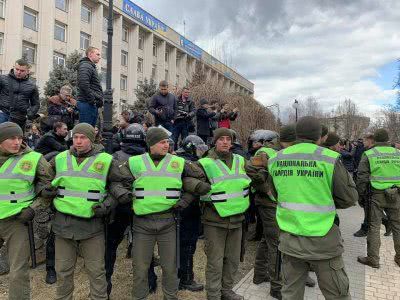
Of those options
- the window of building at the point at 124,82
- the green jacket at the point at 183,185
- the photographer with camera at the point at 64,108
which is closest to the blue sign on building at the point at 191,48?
the window of building at the point at 124,82

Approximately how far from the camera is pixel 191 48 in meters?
54.9

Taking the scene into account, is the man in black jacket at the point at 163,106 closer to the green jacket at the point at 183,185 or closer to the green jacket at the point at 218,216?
the green jacket at the point at 218,216

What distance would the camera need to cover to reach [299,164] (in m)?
3.48

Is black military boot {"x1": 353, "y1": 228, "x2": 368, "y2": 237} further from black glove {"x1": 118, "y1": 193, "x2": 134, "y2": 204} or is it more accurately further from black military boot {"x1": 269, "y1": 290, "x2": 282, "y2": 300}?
black glove {"x1": 118, "y1": 193, "x2": 134, "y2": 204}

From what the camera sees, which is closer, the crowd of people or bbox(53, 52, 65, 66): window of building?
the crowd of people

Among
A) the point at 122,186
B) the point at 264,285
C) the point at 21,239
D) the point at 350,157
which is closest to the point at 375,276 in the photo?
the point at 264,285

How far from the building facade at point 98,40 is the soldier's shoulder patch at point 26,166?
20.4 meters

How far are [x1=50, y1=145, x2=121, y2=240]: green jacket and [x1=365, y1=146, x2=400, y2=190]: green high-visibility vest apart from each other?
4608mm

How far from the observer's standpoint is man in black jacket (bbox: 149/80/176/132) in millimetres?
8445

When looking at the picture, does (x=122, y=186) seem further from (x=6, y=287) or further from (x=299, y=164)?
(x=6, y=287)

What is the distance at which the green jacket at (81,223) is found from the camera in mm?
3787

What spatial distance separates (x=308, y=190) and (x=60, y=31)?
33472mm

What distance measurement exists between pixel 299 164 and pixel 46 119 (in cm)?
483

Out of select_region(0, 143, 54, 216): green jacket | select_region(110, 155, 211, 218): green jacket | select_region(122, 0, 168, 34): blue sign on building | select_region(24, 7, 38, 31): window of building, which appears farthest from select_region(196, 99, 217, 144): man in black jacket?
select_region(122, 0, 168, 34): blue sign on building
